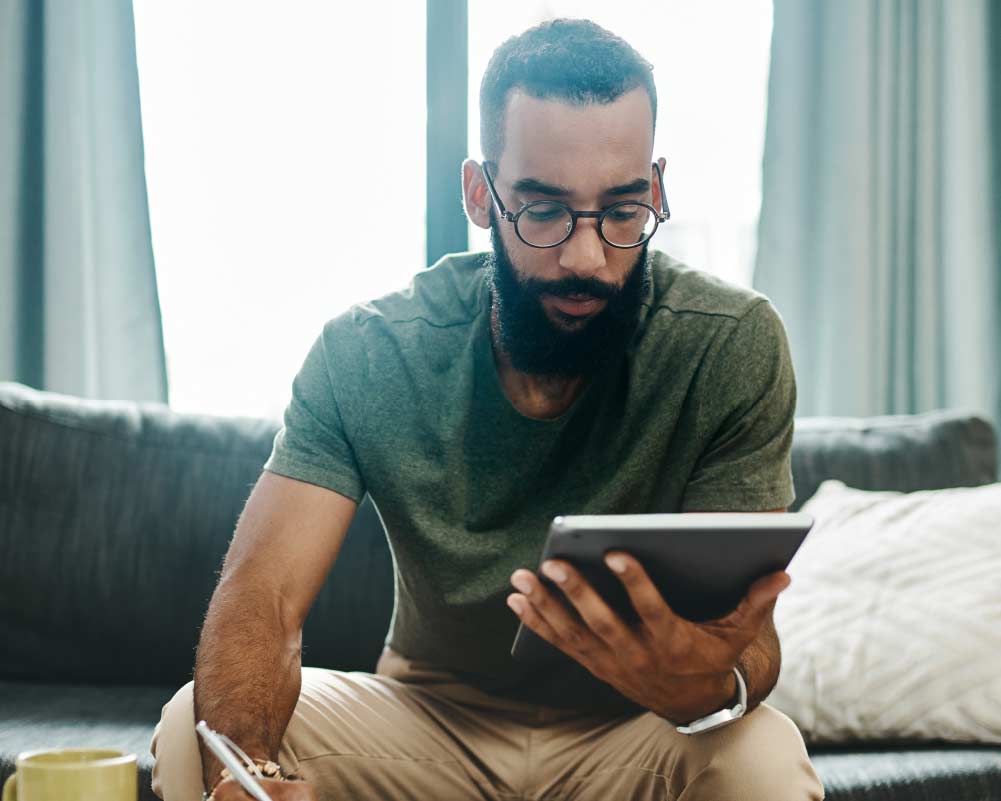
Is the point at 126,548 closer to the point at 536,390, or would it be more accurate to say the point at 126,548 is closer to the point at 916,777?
the point at 536,390

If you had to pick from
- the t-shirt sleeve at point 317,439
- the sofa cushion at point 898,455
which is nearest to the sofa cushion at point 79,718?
the t-shirt sleeve at point 317,439

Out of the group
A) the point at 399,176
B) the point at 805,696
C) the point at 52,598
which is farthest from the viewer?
the point at 399,176

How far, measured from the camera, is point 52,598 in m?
1.77

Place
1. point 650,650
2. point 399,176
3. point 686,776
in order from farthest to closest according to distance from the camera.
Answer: point 399,176
point 686,776
point 650,650

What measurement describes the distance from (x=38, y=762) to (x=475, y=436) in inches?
29.5

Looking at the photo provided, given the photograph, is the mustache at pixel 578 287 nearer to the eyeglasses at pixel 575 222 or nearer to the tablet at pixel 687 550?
the eyeglasses at pixel 575 222

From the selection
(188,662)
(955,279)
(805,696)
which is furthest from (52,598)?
(955,279)

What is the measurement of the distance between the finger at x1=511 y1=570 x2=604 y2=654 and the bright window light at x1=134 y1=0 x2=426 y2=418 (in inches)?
65.0

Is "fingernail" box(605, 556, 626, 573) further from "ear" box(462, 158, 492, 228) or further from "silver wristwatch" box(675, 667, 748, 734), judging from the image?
"ear" box(462, 158, 492, 228)

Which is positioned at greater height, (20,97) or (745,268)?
(20,97)

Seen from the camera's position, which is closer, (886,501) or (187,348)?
(886,501)

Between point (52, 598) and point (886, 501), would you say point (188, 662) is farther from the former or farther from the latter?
point (886, 501)

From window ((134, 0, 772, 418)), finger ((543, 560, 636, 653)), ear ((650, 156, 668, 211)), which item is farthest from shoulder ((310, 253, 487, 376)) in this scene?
window ((134, 0, 772, 418))

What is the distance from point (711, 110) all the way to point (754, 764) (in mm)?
1867
